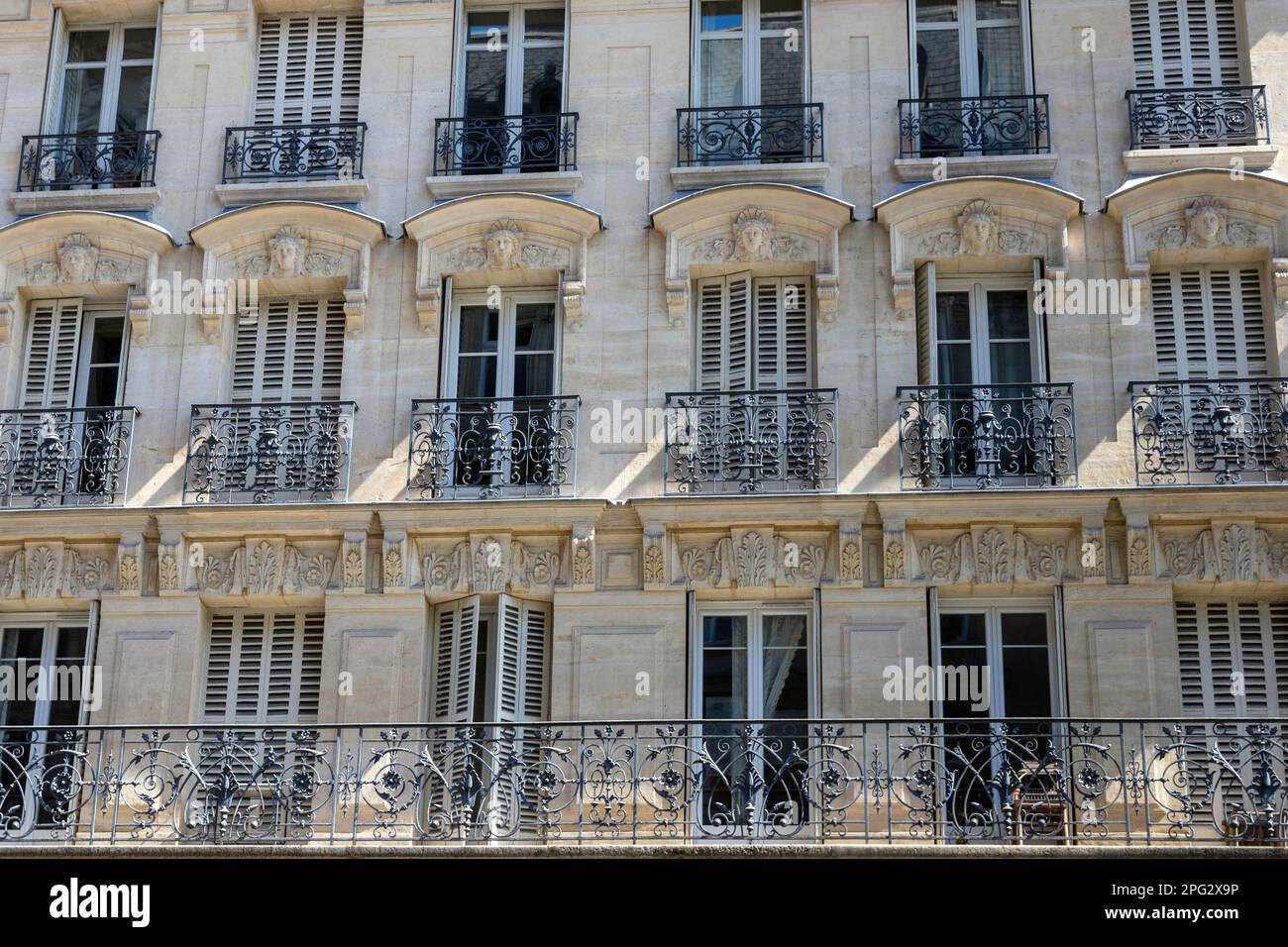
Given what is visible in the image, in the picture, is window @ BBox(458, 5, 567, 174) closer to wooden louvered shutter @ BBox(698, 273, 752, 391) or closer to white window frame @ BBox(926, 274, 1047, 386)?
wooden louvered shutter @ BBox(698, 273, 752, 391)

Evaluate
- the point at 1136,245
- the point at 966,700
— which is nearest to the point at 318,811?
the point at 966,700

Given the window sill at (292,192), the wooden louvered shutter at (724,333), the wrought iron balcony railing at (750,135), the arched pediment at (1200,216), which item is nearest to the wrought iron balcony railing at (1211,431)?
the arched pediment at (1200,216)

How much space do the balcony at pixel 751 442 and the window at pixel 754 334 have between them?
267 mm

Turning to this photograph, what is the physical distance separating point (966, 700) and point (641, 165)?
5.36 meters

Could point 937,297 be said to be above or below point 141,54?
below

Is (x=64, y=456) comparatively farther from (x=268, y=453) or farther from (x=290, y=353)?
(x=290, y=353)

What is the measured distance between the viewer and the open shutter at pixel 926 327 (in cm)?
1692

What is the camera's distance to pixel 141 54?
62.0 ft

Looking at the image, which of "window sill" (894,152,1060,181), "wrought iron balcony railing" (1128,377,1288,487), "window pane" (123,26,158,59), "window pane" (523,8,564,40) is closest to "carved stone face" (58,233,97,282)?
"window pane" (123,26,158,59)

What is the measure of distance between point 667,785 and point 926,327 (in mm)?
4572

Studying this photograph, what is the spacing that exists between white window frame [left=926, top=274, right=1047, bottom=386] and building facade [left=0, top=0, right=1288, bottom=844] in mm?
42

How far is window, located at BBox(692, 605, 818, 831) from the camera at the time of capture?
1568 cm
